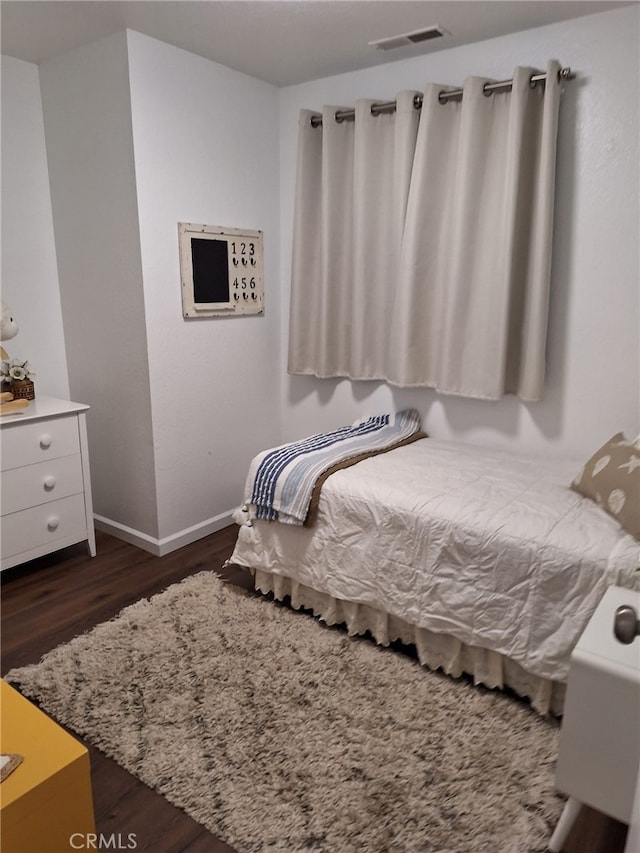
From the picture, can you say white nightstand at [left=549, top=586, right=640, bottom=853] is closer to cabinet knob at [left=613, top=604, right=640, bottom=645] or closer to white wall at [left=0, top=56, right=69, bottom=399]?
cabinet knob at [left=613, top=604, right=640, bottom=645]

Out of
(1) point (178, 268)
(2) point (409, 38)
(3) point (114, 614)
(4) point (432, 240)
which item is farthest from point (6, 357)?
(2) point (409, 38)

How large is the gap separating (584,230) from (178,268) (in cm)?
188

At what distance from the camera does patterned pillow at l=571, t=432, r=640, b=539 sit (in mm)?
1962

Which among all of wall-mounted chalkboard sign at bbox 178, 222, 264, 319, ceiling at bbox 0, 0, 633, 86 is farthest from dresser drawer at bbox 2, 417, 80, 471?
ceiling at bbox 0, 0, 633, 86

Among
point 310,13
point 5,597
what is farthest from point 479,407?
point 5,597

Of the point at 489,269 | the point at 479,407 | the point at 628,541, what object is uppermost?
the point at 489,269

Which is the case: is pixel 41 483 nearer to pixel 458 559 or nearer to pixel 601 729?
pixel 458 559

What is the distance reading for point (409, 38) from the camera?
8.64 feet

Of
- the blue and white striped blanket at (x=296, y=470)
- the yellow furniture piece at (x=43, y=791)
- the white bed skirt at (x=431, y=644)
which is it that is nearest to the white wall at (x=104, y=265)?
the blue and white striped blanket at (x=296, y=470)

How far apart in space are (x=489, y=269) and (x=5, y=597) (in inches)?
104

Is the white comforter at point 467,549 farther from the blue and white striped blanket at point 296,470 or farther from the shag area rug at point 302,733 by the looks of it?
the shag area rug at point 302,733

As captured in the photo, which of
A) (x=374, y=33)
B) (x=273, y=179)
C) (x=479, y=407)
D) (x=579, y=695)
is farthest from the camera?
(x=273, y=179)

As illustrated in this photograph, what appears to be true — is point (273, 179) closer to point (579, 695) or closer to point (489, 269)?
point (489, 269)

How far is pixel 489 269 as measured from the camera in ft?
8.91
